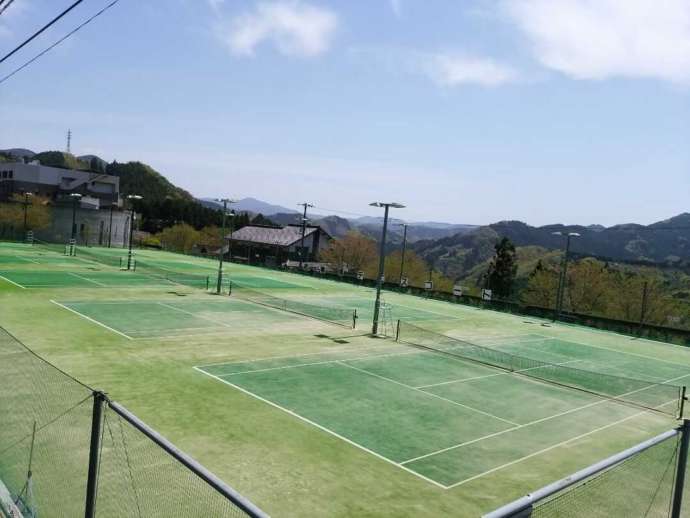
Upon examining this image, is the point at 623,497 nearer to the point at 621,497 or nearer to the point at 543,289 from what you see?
the point at 621,497

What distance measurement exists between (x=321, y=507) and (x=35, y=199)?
109787mm

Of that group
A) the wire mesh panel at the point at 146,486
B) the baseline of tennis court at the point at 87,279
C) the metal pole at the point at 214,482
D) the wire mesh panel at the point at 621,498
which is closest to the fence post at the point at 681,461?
the wire mesh panel at the point at 621,498

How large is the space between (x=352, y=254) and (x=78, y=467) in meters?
93.3

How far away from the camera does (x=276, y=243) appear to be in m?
103

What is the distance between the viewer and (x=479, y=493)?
512 inches

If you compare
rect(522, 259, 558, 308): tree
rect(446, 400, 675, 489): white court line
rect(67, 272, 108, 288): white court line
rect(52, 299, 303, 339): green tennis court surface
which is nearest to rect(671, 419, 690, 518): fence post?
rect(446, 400, 675, 489): white court line

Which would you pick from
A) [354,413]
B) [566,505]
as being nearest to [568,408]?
[354,413]

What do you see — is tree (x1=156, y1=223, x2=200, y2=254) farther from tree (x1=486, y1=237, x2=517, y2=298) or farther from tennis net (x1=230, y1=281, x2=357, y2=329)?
tennis net (x1=230, y1=281, x2=357, y2=329)

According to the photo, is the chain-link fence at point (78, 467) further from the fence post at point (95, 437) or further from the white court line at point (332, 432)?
the white court line at point (332, 432)

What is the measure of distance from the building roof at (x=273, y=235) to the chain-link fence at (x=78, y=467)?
287ft

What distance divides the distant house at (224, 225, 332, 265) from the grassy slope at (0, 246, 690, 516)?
7320cm

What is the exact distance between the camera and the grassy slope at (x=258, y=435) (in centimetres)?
1224

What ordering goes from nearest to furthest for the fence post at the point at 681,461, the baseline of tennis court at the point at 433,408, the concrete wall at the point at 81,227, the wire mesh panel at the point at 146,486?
the fence post at the point at 681,461, the wire mesh panel at the point at 146,486, the baseline of tennis court at the point at 433,408, the concrete wall at the point at 81,227

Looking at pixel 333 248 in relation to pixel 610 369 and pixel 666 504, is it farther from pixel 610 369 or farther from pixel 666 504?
pixel 666 504
